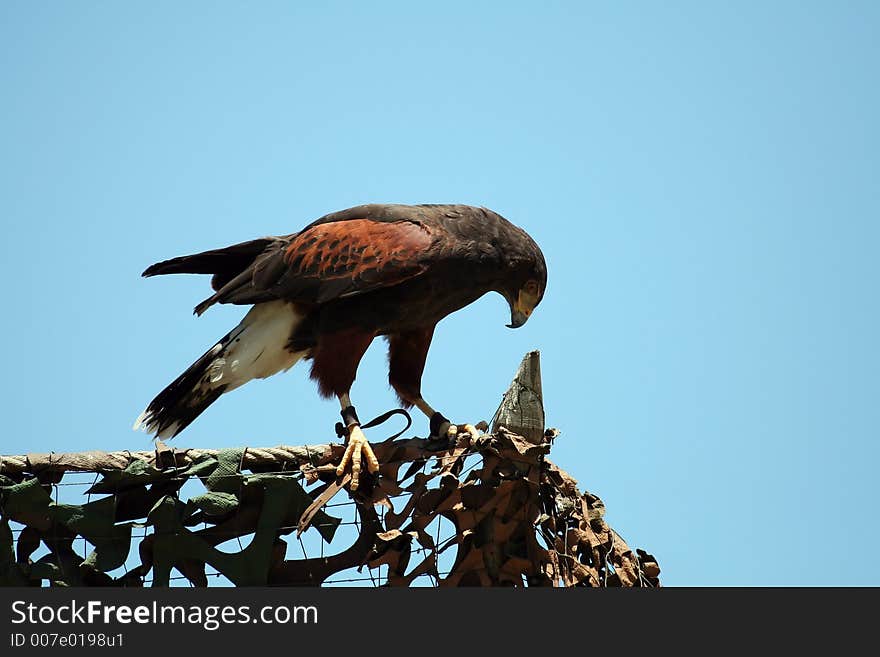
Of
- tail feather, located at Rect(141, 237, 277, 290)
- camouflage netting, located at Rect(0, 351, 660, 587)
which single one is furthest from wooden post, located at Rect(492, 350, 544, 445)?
tail feather, located at Rect(141, 237, 277, 290)

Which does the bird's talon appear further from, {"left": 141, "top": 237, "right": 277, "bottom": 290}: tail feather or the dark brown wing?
{"left": 141, "top": 237, "right": 277, "bottom": 290}: tail feather

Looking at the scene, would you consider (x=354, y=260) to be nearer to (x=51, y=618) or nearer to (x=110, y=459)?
(x=110, y=459)

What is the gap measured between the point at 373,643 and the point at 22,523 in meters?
1.45

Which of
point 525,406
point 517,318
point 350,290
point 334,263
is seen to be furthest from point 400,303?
point 525,406

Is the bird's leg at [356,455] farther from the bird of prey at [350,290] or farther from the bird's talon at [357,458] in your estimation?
the bird of prey at [350,290]

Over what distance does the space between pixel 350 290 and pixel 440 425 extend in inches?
27.0

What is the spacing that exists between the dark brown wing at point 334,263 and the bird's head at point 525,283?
0.41m

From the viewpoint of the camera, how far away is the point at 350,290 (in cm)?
567

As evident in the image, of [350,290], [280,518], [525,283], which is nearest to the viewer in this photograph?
[280,518]

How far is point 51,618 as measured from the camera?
4.06m

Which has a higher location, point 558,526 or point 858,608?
point 558,526

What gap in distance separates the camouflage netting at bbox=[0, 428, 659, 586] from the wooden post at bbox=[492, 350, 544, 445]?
0.19 feet

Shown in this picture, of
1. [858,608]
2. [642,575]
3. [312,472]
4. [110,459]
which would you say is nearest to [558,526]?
[642,575]

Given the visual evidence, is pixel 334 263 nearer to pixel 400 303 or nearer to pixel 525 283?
pixel 400 303
